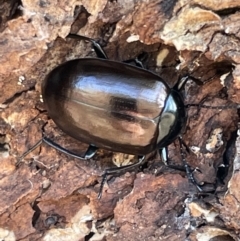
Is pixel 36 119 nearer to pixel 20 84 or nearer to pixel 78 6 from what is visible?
pixel 20 84

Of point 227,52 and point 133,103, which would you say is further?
point 133,103

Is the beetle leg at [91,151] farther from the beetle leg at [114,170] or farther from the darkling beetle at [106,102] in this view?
the beetle leg at [114,170]

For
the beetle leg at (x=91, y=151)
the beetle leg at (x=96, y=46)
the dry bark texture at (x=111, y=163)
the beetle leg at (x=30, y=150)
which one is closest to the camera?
the dry bark texture at (x=111, y=163)

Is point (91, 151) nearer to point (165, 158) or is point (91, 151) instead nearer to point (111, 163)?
point (111, 163)

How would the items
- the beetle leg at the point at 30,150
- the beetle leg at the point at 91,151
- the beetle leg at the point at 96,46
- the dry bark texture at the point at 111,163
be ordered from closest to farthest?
the dry bark texture at the point at 111,163 → the beetle leg at the point at 96,46 → the beetle leg at the point at 30,150 → the beetle leg at the point at 91,151

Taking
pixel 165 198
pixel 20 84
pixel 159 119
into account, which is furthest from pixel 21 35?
pixel 165 198

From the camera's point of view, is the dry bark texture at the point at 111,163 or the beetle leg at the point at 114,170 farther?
the beetle leg at the point at 114,170

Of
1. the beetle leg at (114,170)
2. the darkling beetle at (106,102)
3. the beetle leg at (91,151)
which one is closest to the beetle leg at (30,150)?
the darkling beetle at (106,102)
